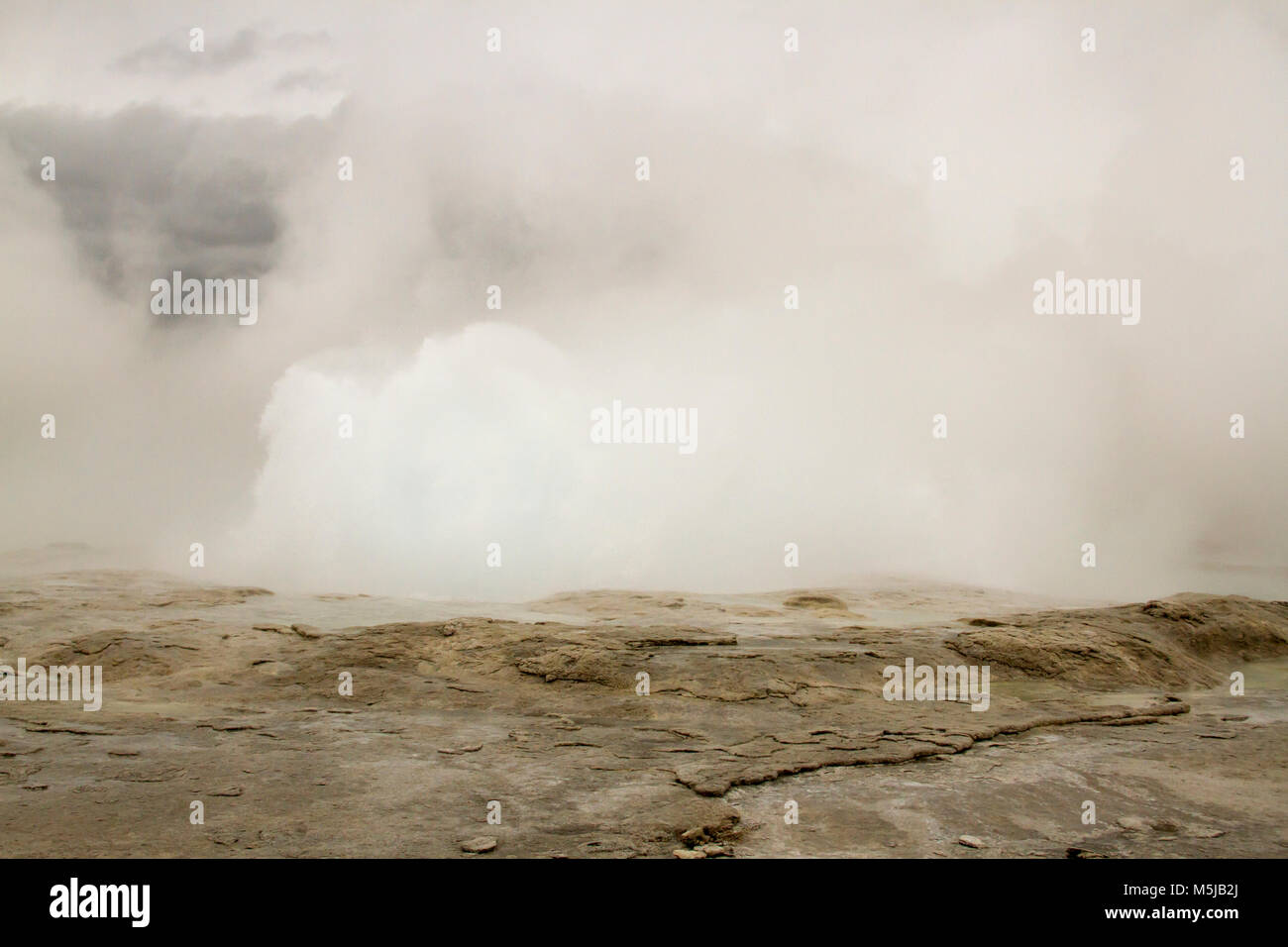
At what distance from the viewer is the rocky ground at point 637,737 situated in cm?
512

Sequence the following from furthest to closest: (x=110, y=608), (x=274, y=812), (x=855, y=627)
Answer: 1. (x=110, y=608)
2. (x=855, y=627)
3. (x=274, y=812)

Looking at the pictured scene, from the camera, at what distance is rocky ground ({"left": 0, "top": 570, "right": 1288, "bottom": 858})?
16.8ft

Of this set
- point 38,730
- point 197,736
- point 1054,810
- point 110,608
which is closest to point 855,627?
point 1054,810

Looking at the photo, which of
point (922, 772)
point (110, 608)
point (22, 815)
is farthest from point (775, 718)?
point (110, 608)

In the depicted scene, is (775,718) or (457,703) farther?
(457,703)

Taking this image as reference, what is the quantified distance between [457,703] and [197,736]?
2.41 meters

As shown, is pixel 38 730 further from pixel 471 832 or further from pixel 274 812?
pixel 471 832

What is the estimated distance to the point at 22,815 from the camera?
5234 millimetres

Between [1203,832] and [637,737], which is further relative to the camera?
[637,737]

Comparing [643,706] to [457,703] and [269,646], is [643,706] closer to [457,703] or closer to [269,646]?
[457,703]

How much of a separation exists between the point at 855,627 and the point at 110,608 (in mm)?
11233

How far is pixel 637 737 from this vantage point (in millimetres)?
7578

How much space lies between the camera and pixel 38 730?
7.35m

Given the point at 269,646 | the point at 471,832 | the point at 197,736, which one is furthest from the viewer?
the point at 269,646
